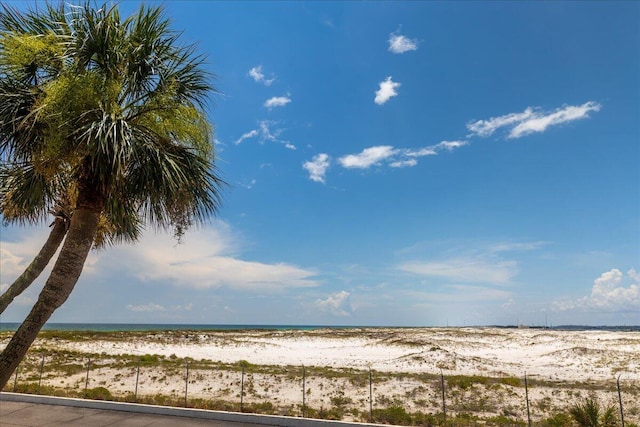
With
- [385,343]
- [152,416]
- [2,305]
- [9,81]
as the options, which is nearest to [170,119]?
[9,81]

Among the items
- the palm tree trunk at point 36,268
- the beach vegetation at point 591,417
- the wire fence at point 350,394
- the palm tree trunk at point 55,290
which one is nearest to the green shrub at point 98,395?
the wire fence at point 350,394

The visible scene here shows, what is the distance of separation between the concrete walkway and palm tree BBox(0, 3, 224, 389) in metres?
7.97

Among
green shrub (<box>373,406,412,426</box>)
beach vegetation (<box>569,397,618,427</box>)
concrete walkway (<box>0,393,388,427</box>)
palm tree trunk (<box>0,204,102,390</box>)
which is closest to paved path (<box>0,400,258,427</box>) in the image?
concrete walkway (<box>0,393,388,427</box>)

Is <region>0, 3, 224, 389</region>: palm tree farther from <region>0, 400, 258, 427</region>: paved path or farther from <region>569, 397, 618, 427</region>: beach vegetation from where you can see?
<region>569, 397, 618, 427</region>: beach vegetation

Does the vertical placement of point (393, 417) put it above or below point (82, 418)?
above

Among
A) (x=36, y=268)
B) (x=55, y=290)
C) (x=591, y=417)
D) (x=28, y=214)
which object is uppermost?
(x=28, y=214)

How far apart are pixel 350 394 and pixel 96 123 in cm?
1613

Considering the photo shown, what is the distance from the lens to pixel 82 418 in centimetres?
1320

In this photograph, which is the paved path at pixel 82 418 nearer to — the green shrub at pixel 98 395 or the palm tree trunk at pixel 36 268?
the green shrub at pixel 98 395

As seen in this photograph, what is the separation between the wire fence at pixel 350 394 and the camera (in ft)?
45.8

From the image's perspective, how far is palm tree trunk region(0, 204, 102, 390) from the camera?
5.92 m

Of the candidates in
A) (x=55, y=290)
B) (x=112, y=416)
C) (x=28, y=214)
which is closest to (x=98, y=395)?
(x=112, y=416)

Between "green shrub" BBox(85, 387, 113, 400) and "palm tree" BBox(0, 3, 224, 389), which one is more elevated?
"palm tree" BBox(0, 3, 224, 389)

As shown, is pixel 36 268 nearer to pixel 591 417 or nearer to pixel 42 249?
pixel 42 249
